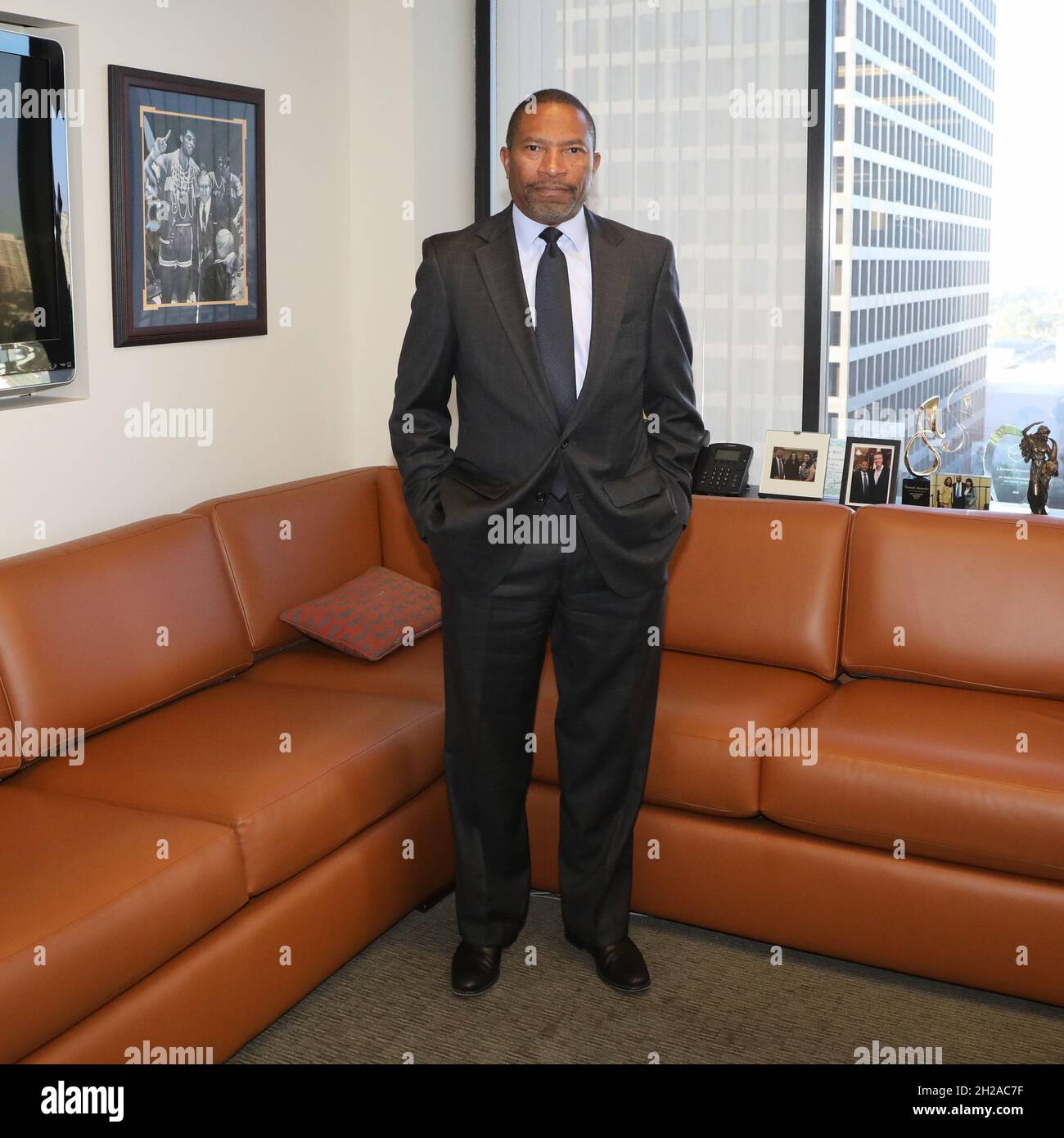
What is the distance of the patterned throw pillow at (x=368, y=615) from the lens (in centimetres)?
329

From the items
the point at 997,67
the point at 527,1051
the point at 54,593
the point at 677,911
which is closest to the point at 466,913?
the point at 527,1051

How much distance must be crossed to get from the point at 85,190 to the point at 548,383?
1339 millimetres

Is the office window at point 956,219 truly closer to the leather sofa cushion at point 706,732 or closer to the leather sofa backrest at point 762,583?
the leather sofa backrest at point 762,583

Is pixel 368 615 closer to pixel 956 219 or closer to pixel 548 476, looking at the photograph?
pixel 548 476

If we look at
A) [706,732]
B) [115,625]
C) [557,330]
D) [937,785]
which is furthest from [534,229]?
[937,785]

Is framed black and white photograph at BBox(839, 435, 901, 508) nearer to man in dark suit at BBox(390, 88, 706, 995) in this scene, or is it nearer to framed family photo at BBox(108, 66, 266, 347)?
man in dark suit at BBox(390, 88, 706, 995)

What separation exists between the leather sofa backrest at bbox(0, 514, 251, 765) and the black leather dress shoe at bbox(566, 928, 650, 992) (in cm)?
→ 111

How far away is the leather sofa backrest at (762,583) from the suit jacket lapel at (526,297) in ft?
3.41

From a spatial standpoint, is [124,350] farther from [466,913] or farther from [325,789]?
[466,913]

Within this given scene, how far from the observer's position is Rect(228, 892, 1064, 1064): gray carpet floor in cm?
245

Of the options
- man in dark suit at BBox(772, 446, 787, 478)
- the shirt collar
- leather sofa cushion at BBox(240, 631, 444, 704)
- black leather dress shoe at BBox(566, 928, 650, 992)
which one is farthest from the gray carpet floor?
the shirt collar

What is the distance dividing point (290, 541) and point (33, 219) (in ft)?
3.26

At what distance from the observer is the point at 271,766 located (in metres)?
2.57

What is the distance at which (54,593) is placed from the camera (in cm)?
268
